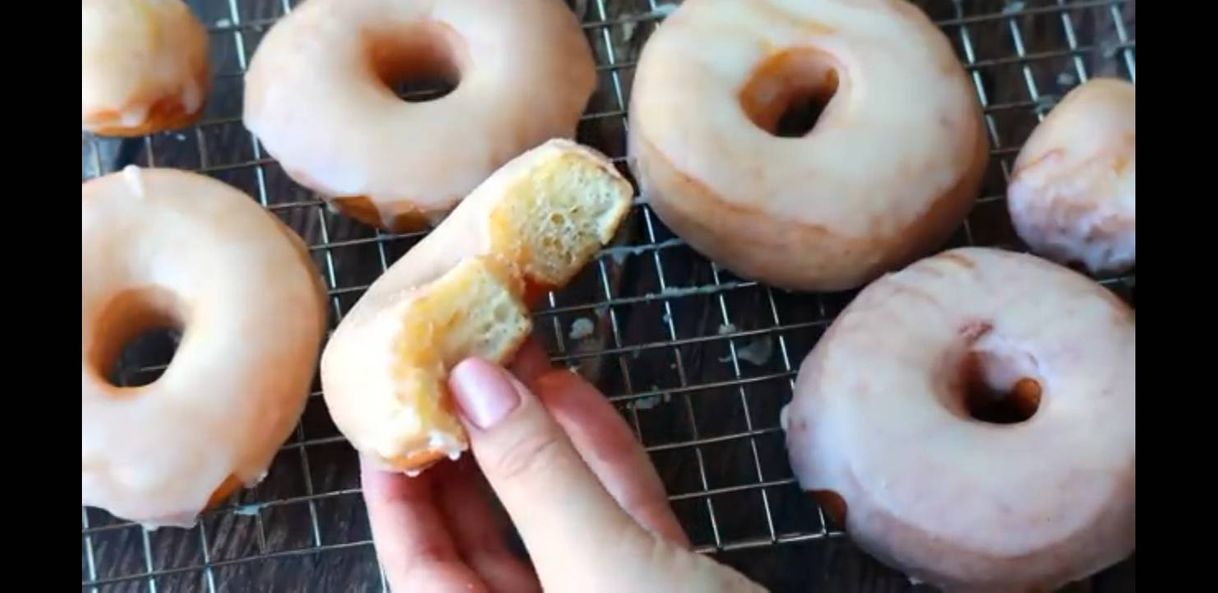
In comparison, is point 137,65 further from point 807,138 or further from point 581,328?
point 807,138

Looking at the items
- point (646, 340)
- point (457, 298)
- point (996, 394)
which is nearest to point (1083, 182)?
point (996, 394)

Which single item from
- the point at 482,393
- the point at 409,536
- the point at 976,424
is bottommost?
the point at 409,536

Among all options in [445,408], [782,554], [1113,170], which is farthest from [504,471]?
[1113,170]

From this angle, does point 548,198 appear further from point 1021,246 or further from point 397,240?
point 1021,246

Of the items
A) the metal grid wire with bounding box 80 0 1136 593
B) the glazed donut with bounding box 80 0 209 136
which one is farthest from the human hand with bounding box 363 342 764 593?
the glazed donut with bounding box 80 0 209 136

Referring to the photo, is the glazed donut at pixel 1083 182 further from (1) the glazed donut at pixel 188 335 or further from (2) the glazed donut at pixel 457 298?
(1) the glazed donut at pixel 188 335

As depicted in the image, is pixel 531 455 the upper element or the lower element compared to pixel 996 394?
upper

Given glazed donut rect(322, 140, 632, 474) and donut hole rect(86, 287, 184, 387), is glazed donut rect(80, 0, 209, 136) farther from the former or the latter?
glazed donut rect(322, 140, 632, 474)

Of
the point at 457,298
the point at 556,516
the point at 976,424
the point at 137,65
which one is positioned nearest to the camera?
the point at 556,516
